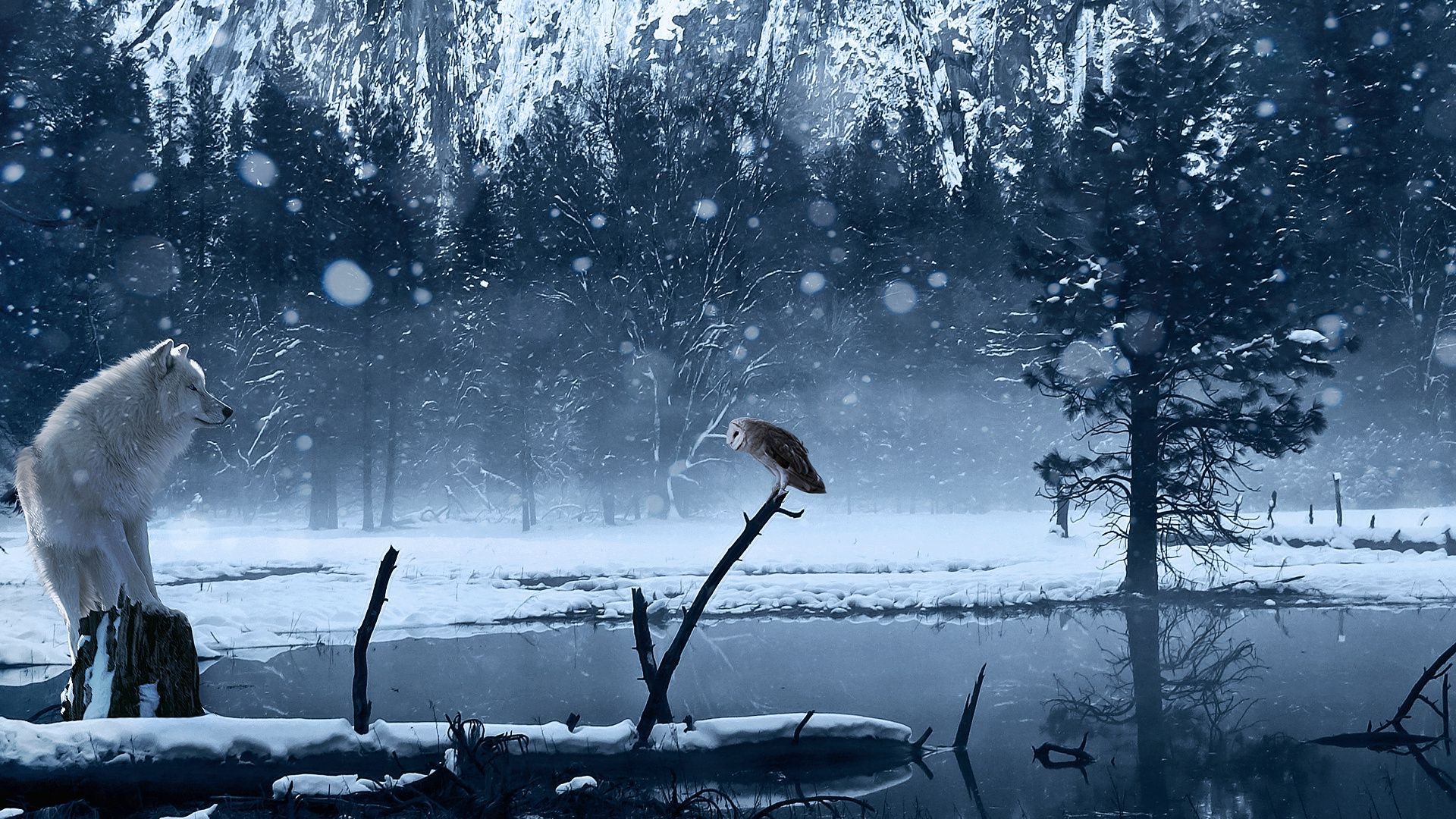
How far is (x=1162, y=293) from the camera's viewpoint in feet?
55.3

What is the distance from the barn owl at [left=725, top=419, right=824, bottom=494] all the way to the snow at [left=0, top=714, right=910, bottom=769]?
7.21 ft

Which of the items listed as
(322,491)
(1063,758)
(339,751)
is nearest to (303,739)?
(339,751)

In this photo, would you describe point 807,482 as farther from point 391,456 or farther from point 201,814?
point 391,456

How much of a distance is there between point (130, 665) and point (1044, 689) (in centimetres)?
956

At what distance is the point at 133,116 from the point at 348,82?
9.13 meters

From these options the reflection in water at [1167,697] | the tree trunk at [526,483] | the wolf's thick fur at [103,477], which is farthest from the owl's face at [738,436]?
A: the tree trunk at [526,483]

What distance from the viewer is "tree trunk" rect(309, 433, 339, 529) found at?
36.1 m

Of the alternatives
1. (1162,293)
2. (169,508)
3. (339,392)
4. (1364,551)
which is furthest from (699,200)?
(169,508)

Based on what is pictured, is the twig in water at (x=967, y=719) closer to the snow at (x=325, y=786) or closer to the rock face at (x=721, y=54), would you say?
the snow at (x=325, y=786)

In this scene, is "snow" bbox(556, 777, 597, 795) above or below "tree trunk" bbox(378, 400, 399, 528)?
below

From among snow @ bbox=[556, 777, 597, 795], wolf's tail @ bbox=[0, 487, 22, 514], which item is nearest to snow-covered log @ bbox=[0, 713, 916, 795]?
snow @ bbox=[556, 777, 597, 795]

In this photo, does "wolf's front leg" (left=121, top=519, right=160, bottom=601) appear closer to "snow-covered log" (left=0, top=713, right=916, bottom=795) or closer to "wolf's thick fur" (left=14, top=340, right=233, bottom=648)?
"wolf's thick fur" (left=14, top=340, right=233, bottom=648)

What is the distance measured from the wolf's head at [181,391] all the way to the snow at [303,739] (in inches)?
89.2

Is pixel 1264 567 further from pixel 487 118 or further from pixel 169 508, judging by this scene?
pixel 169 508
